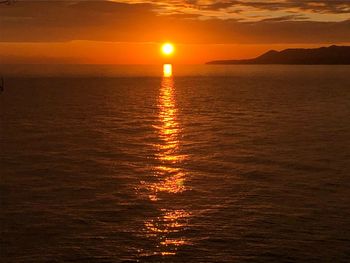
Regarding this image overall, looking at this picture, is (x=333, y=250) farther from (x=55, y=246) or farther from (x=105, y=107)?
(x=105, y=107)

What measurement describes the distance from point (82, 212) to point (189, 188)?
9448 mm

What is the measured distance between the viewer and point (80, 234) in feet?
98.6

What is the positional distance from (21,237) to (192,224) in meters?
9.90

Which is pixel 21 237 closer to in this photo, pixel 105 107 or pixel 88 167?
pixel 88 167

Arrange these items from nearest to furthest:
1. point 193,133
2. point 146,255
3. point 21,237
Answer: point 146,255, point 21,237, point 193,133

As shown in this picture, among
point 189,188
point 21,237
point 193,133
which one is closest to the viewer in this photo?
point 21,237

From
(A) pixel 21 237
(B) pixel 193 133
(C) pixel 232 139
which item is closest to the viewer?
(A) pixel 21 237

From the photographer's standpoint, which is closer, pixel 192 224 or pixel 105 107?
pixel 192 224

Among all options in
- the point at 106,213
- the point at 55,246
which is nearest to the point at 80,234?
the point at 55,246

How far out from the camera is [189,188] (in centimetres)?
4041

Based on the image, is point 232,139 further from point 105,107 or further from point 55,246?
point 105,107

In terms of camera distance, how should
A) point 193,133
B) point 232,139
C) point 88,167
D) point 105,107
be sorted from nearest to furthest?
point 88,167
point 232,139
point 193,133
point 105,107

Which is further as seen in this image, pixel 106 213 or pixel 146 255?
pixel 106 213

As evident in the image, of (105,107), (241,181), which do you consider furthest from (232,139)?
(105,107)
